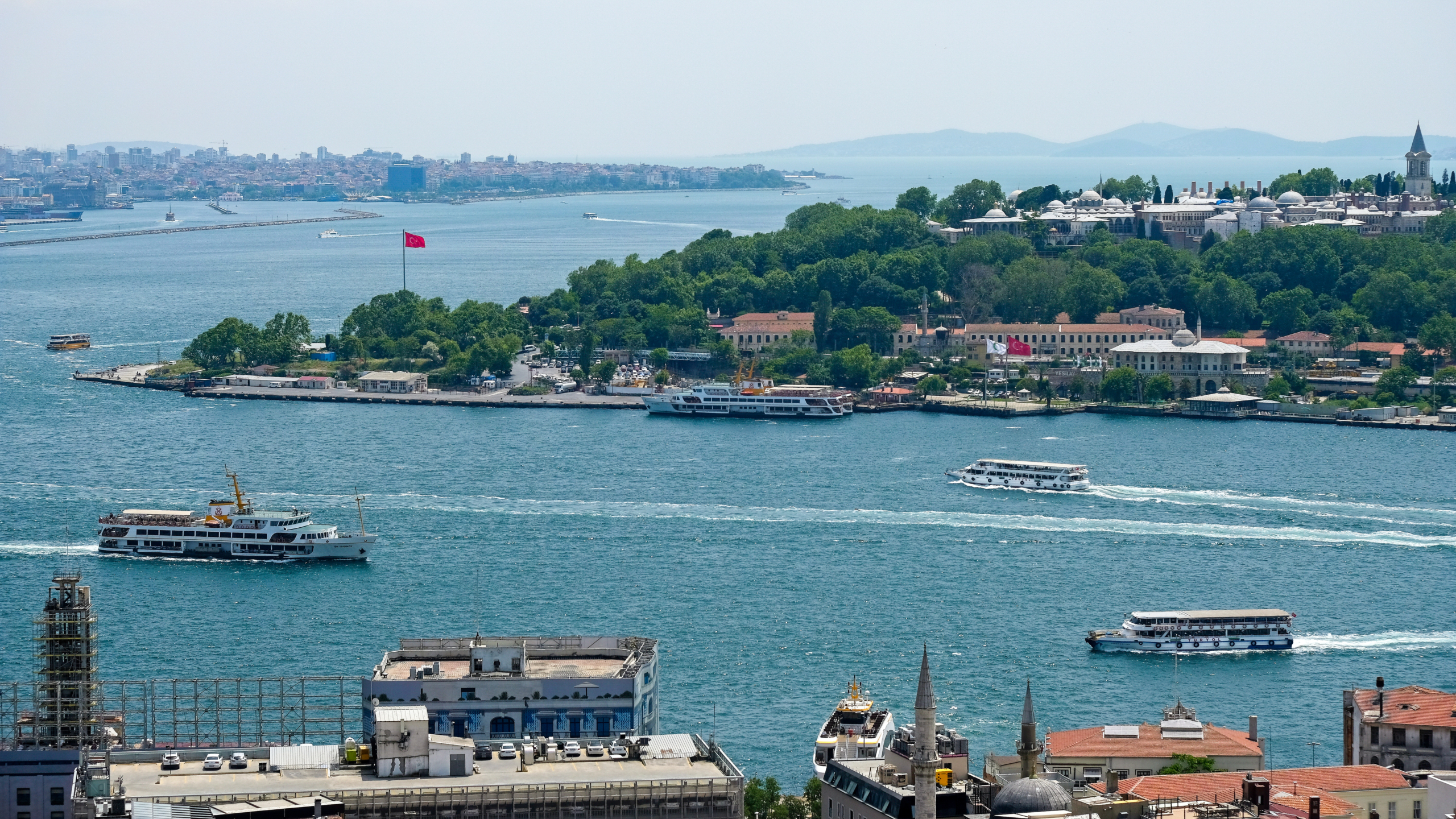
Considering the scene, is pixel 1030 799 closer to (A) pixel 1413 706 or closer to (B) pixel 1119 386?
(A) pixel 1413 706

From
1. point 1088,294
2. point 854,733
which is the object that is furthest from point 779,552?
point 1088,294

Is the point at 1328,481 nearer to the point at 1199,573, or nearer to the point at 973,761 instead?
the point at 1199,573

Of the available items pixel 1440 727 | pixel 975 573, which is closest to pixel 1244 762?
pixel 1440 727

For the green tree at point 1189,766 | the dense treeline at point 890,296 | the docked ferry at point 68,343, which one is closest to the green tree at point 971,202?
the dense treeline at point 890,296

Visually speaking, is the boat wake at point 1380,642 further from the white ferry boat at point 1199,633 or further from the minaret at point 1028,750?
the minaret at point 1028,750

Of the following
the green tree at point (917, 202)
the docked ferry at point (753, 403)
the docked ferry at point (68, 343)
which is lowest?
the docked ferry at point (68, 343)

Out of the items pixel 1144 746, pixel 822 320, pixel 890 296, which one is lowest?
pixel 822 320
